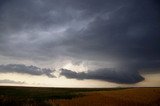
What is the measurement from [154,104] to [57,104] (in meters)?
13.3

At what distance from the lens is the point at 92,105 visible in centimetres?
3212

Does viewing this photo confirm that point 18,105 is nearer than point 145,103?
Yes

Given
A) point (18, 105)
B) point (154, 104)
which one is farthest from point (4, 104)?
point (154, 104)

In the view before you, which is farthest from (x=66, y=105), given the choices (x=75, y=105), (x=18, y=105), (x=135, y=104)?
(x=135, y=104)

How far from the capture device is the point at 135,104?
3422 centimetres

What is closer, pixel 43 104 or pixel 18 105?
pixel 18 105

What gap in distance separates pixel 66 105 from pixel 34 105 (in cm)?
411

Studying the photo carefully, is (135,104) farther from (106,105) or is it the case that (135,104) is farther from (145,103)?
(106,105)

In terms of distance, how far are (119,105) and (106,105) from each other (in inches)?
97.0

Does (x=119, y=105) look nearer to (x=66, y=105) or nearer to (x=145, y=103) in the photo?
(x=145, y=103)

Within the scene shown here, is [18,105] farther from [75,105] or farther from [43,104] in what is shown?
[75,105]

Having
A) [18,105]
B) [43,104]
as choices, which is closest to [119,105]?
[43,104]

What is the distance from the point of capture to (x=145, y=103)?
35188 millimetres

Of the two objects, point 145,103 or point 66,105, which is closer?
point 66,105
